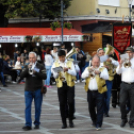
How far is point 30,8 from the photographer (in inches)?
1346

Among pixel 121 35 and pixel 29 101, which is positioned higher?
pixel 121 35

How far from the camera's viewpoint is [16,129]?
10.2 m

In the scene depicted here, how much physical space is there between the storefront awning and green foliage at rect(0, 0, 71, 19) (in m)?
1.63

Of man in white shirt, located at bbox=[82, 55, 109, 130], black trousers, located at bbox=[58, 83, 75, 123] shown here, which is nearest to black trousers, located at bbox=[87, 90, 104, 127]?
man in white shirt, located at bbox=[82, 55, 109, 130]

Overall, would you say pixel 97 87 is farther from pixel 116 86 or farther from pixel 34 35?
pixel 34 35

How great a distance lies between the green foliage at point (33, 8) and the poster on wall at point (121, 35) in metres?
19.1

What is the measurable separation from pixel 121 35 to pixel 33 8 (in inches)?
769

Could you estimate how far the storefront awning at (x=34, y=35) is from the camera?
1252 inches

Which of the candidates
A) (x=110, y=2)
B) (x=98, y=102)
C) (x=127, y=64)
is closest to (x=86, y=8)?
(x=110, y=2)

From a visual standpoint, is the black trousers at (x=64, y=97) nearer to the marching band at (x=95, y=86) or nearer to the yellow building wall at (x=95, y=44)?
the marching band at (x=95, y=86)

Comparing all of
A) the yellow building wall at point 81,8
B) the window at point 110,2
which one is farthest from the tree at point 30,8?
the window at point 110,2

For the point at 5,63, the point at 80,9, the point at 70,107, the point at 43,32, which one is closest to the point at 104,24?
the point at 80,9

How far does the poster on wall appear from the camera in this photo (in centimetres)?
1567

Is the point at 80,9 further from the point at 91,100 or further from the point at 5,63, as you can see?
the point at 91,100
